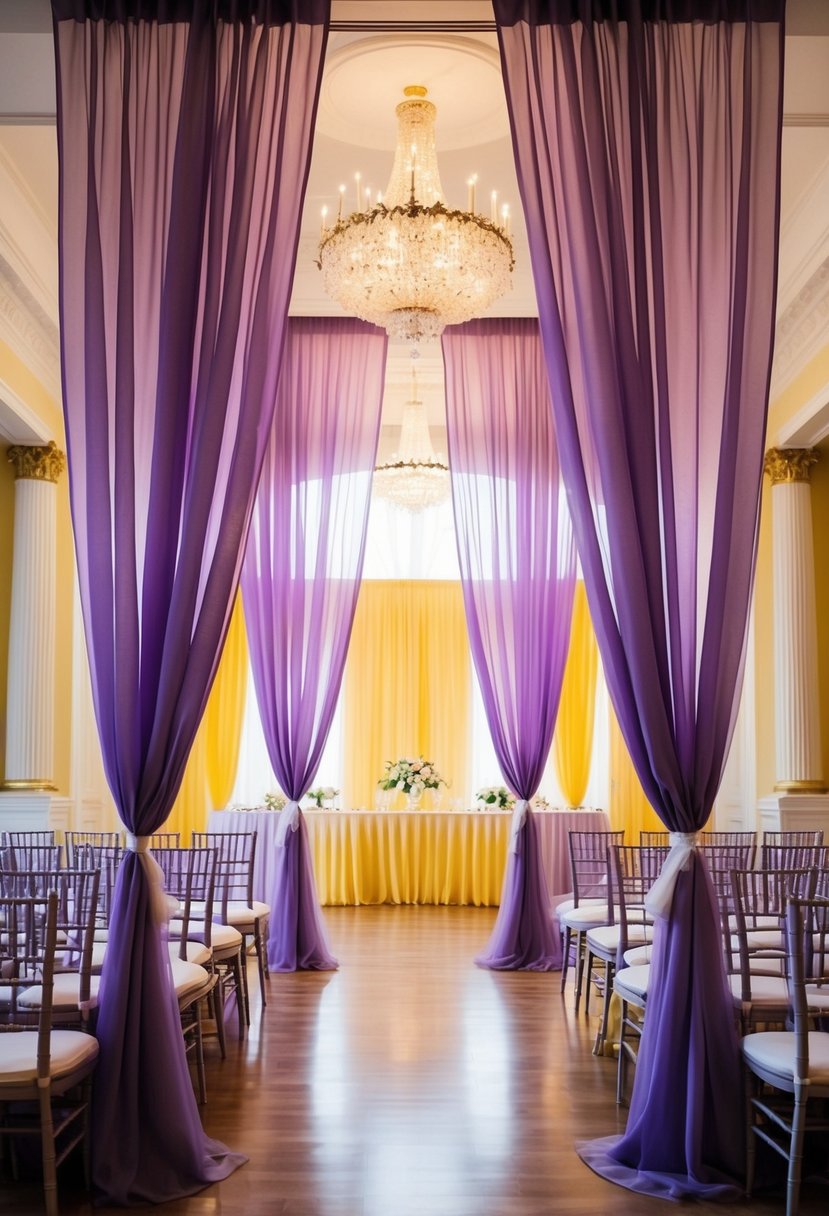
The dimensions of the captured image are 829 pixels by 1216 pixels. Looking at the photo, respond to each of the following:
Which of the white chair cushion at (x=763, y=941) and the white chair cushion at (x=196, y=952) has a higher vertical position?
the white chair cushion at (x=763, y=941)

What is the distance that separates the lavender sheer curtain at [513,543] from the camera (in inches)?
356

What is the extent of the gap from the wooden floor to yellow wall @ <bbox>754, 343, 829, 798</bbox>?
3.15 m

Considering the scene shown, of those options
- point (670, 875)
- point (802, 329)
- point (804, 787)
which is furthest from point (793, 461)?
point (670, 875)

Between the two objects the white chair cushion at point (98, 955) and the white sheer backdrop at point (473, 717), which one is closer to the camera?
the white chair cushion at point (98, 955)

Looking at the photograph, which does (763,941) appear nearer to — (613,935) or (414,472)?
(613,935)

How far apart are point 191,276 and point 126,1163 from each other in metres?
3.29

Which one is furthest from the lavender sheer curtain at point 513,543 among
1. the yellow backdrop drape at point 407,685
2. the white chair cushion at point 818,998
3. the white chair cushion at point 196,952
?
the yellow backdrop drape at point 407,685

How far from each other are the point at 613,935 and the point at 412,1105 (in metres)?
1.71

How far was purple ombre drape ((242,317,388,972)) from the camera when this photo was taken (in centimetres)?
885

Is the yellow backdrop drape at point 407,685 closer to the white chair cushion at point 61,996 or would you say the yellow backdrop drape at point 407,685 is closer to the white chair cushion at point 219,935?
the white chair cushion at point 219,935

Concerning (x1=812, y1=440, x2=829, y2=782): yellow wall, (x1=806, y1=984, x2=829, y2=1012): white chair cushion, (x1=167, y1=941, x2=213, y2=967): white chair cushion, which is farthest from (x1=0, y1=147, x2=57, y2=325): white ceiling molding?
(x1=806, y1=984, x2=829, y2=1012): white chair cushion

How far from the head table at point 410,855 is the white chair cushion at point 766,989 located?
6351mm

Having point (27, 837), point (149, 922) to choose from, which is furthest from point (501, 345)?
point (149, 922)

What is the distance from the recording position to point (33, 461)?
369 inches
